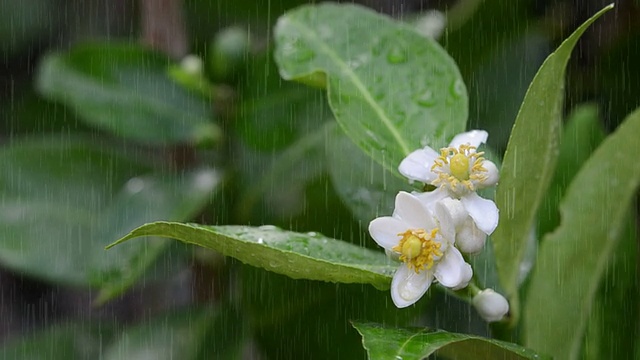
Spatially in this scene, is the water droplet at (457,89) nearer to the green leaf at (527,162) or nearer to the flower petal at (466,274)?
the green leaf at (527,162)

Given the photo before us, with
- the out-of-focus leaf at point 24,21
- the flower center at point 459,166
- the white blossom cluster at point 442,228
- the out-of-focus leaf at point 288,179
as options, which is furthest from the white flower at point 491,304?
the out-of-focus leaf at point 24,21

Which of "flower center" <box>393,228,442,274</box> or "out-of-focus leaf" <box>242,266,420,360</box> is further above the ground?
"flower center" <box>393,228,442,274</box>

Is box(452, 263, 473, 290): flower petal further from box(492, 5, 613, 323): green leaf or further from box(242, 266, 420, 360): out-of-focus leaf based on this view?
box(242, 266, 420, 360): out-of-focus leaf

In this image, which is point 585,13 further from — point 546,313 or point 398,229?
point 398,229

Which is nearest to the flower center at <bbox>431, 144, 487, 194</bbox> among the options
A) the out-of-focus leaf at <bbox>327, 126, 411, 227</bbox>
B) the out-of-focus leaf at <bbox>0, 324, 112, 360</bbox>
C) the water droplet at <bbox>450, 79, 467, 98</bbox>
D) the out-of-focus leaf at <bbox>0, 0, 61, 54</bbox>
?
the water droplet at <bbox>450, 79, 467, 98</bbox>

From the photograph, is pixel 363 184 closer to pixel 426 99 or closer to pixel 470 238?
pixel 426 99

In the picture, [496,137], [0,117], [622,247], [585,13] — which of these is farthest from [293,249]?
[0,117]
